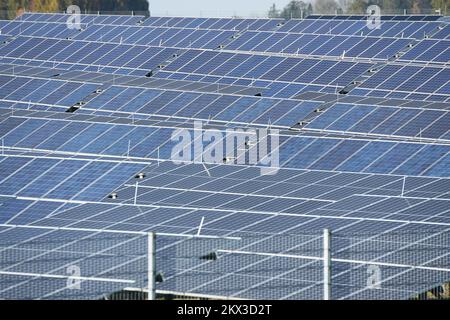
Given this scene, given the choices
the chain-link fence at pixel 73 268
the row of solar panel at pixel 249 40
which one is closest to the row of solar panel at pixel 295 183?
the chain-link fence at pixel 73 268

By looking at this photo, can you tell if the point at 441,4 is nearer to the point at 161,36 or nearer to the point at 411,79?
the point at 161,36

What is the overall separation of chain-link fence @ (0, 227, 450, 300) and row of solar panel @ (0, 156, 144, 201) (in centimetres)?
1190

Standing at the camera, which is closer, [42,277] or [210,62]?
[42,277]

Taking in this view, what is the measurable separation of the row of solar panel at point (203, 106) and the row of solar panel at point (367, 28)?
69.9 feet

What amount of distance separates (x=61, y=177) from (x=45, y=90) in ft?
74.5

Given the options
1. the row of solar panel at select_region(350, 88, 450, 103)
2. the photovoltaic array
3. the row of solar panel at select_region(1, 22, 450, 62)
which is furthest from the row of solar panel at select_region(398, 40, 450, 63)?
the row of solar panel at select_region(350, 88, 450, 103)

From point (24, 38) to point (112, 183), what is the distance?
47965 millimetres

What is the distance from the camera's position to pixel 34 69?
66375mm

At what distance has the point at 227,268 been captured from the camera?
69.6ft

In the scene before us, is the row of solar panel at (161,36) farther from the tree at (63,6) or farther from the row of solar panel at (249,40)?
the tree at (63,6)

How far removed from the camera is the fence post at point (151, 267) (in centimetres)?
1770

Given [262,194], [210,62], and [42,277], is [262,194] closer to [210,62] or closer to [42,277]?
[42,277]

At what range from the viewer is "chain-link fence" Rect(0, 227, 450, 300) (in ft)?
64.6

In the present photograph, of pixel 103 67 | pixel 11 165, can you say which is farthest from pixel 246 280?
pixel 103 67
